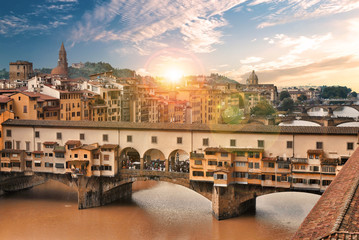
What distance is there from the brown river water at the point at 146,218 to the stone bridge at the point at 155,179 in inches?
22.8

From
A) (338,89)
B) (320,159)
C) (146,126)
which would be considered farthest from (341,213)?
(338,89)

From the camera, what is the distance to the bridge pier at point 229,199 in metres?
24.5

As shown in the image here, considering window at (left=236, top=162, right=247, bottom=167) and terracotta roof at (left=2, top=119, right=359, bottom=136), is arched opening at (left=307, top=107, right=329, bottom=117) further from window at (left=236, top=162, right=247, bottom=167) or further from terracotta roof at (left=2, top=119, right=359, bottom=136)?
window at (left=236, top=162, right=247, bottom=167)

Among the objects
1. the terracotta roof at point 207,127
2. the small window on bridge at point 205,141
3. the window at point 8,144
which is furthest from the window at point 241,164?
the window at point 8,144

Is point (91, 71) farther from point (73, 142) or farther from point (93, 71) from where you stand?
point (73, 142)

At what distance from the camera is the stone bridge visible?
81.0 feet

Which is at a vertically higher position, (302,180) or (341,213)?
(341,213)

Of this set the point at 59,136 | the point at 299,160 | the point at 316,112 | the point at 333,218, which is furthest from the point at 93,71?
the point at 333,218

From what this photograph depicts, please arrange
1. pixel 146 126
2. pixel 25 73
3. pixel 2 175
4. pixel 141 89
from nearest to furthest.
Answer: pixel 146 126 → pixel 2 175 → pixel 141 89 → pixel 25 73

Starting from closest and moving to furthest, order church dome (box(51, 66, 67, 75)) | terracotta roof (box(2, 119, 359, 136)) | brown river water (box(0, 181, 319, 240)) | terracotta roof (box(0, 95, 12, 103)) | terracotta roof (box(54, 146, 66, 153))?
brown river water (box(0, 181, 319, 240))
terracotta roof (box(2, 119, 359, 136))
terracotta roof (box(54, 146, 66, 153))
terracotta roof (box(0, 95, 12, 103))
church dome (box(51, 66, 67, 75))

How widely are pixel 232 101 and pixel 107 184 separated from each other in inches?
2257

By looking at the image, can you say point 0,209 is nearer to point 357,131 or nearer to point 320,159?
point 320,159

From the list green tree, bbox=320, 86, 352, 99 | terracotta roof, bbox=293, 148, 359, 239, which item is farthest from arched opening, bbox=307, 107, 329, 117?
terracotta roof, bbox=293, 148, 359, 239

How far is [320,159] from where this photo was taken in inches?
925
